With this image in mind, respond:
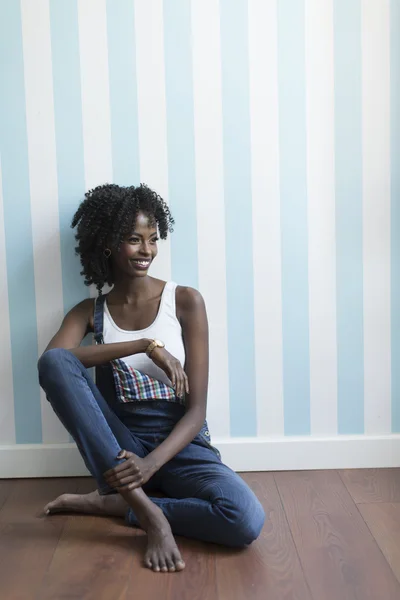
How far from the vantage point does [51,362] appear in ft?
5.91

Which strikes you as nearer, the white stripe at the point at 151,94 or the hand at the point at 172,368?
the hand at the point at 172,368

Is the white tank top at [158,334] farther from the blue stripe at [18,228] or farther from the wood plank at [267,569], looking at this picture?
the wood plank at [267,569]

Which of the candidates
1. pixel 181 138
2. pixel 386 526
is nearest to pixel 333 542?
pixel 386 526

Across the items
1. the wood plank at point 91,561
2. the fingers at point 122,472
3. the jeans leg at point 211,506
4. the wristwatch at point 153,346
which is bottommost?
the wood plank at point 91,561

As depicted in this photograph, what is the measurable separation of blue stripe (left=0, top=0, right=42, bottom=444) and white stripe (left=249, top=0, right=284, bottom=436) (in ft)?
2.48

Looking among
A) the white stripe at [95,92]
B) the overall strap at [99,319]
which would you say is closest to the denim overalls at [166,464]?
the overall strap at [99,319]

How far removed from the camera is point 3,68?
7.18 ft

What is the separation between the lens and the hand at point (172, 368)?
5.99 ft

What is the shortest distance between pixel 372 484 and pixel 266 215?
0.94 meters

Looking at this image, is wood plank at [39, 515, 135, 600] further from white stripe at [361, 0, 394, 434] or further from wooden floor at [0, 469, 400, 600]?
white stripe at [361, 0, 394, 434]

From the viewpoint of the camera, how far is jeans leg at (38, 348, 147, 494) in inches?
68.7

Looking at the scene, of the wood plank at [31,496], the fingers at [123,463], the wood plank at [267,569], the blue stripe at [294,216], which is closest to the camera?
the wood plank at [267,569]

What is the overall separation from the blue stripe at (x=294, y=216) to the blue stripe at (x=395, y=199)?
29 centimetres

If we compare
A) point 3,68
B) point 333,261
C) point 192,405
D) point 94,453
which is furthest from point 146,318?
point 3,68
